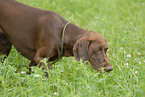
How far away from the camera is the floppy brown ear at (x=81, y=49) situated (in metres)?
3.80

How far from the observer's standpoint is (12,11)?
429 cm

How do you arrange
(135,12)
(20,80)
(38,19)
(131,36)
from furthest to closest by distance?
(135,12) < (131,36) < (38,19) < (20,80)

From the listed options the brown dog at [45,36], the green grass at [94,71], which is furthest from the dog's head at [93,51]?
the green grass at [94,71]

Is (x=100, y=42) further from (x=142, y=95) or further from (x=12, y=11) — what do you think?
(x=12, y=11)

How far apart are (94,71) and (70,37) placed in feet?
2.27

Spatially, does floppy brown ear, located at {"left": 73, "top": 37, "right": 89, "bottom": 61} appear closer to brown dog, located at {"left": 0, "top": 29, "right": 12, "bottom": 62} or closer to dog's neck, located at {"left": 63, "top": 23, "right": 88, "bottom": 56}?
dog's neck, located at {"left": 63, "top": 23, "right": 88, "bottom": 56}

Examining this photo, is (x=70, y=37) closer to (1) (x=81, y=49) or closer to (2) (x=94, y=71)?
(1) (x=81, y=49)

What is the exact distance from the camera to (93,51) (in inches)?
153

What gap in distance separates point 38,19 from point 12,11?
503 mm

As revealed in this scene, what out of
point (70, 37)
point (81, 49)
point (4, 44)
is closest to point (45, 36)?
point (70, 37)

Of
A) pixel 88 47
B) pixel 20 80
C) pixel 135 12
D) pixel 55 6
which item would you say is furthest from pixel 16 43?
pixel 135 12

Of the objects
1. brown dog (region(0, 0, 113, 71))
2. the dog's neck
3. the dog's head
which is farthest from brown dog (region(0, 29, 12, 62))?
the dog's head

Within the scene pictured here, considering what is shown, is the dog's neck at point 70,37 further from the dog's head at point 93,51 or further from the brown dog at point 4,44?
the brown dog at point 4,44

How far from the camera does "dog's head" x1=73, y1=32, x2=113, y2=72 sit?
12.5ft
